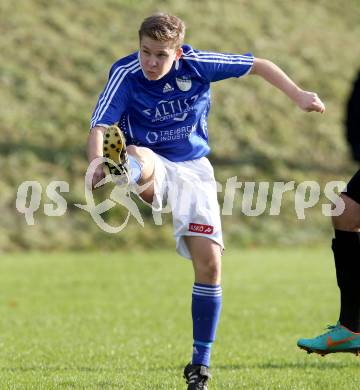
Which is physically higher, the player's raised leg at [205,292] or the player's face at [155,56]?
the player's face at [155,56]

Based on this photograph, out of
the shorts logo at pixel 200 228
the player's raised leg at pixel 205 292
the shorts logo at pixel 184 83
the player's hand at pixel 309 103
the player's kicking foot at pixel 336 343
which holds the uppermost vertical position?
the shorts logo at pixel 184 83

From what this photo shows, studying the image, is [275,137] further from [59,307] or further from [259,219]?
[59,307]

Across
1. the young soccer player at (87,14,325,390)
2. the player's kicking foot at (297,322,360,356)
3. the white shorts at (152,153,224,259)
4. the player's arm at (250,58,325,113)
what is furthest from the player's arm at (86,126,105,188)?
the player's kicking foot at (297,322,360,356)

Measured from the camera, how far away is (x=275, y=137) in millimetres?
21859

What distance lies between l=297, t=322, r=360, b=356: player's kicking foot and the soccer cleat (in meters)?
0.76

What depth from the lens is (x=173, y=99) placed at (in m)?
5.45

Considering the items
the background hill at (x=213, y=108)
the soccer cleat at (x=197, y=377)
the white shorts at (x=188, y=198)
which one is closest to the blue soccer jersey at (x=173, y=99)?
the white shorts at (x=188, y=198)

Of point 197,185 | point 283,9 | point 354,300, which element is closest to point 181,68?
point 197,185

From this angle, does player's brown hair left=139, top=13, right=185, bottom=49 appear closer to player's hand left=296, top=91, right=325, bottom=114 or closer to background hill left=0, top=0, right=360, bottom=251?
player's hand left=296, top=91, right=325, bottom=114

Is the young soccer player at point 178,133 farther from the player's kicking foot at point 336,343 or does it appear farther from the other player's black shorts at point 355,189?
the player's kicking foot at point 336,343

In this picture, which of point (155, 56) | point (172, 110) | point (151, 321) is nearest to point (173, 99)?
point (172, 110)

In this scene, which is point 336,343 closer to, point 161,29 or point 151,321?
point 161,29

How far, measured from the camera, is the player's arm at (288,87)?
5238 millimetres

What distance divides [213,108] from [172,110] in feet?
54.0
